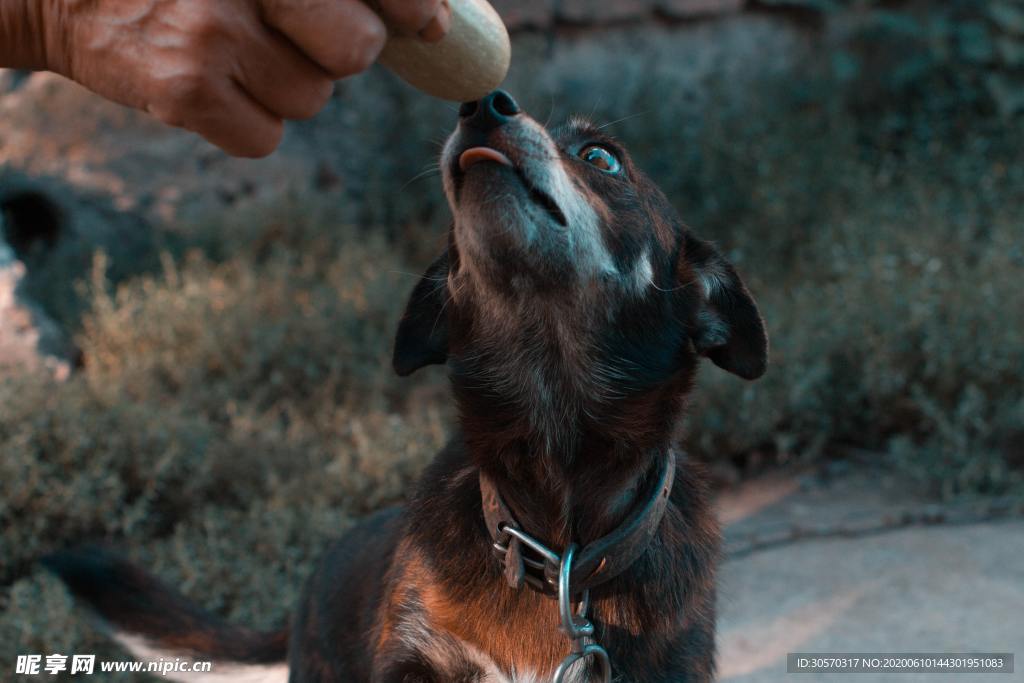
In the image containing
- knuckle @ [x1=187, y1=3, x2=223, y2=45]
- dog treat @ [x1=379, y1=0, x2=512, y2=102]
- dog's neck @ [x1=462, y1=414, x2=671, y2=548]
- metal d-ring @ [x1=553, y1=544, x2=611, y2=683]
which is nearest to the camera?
knuckle @ [x1=187, y1=3, x2=223, y2=45]

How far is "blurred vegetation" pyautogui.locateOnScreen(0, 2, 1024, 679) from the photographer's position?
395cm

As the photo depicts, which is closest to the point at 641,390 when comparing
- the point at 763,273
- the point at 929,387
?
the point at 929,387

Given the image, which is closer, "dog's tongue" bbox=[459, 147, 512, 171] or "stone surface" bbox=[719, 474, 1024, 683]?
"dog's tongue" bbox=[459, 147, 512, 171]

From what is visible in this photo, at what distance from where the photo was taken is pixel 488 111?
2.23 metres

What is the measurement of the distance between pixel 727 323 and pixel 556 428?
0.51 meters

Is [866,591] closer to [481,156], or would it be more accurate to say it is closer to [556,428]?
[556,428]

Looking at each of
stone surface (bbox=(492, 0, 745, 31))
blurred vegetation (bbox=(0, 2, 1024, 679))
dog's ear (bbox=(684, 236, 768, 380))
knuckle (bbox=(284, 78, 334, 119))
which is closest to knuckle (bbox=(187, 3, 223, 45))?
knuckle (bbox=(284, 78, 334, 119))

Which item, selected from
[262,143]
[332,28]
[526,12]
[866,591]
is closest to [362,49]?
[332,28]

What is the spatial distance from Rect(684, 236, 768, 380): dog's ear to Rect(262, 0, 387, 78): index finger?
3.89 ft

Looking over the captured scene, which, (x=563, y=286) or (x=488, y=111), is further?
(x=563, y=286)

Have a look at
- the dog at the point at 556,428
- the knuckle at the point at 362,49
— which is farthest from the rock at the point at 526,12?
the knuckle at the point at 362,49

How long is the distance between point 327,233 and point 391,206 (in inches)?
24.9

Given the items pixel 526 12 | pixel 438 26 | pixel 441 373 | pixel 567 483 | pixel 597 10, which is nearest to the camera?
pixel 438 26

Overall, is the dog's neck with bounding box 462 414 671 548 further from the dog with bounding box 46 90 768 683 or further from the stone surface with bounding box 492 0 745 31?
the stone surface with bounding box 492 0 745 31
